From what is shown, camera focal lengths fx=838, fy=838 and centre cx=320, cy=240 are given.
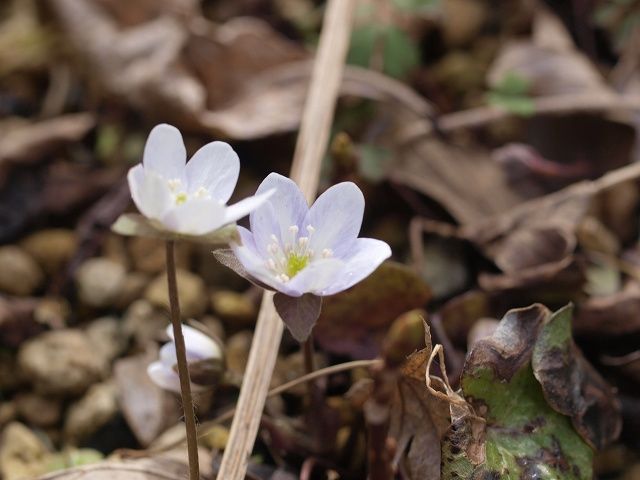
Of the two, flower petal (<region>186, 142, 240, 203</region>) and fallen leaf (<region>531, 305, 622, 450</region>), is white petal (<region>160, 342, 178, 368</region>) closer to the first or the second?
flower petal (<region>186, 142, 240, 203</region>)

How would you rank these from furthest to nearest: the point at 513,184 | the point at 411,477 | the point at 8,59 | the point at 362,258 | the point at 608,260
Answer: the point at 8,59, the point at 513,184, the point at 608,260, the point at 411,477, the point at 362,258

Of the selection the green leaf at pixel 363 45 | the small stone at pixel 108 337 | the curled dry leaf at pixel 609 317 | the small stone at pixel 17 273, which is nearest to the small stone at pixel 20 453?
the small stone at pixel 108 337

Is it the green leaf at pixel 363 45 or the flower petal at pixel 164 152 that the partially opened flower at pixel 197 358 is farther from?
the green leaf at pixel 363 45

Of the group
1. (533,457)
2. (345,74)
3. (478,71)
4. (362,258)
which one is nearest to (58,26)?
A: (345,74)

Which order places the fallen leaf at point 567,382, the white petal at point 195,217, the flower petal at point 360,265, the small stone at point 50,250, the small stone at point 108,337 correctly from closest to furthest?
the white petal at point 195,217 → the flower petal at point 360,265 → the fallen leaf at point 567,382 → the small stone at point 108,337 → the small stone at point 50,250

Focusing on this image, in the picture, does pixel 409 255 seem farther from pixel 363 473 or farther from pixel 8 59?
pixel 8 59

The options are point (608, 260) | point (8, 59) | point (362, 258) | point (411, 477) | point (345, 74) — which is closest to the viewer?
point (362, 258)
